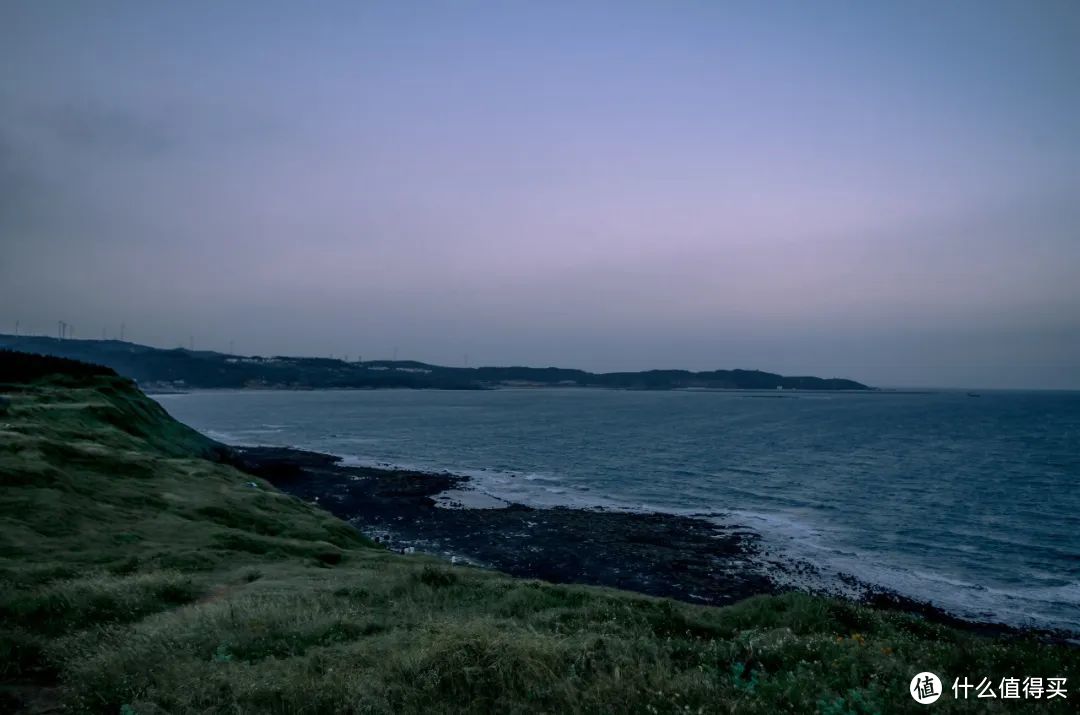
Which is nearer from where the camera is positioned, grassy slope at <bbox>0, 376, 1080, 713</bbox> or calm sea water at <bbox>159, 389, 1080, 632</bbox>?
grassy slope at <bbox>0, 376, 1080, 713</bbox>

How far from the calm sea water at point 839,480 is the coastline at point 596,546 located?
2.36m

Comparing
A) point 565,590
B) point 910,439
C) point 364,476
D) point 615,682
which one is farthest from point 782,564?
point 910,439

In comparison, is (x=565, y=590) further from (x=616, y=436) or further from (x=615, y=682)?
(x=616, y=436)

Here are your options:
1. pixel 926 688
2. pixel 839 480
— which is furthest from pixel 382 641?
pixel 839 480

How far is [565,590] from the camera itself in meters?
16.8

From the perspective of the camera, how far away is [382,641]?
391 inches

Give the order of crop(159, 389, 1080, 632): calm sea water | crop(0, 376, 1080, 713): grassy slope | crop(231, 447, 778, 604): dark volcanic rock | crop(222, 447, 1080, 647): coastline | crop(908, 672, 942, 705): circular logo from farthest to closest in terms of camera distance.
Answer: crop(159, 389, 1080, 632): calm sea water, crop(231, 447, 778, 604): dark volcanic rock, crop(222, 447, 1080, 647): coastline, crop(0, 376, 1080, 713): grassy slope, crop(908, 672, 942, 705): circular logo

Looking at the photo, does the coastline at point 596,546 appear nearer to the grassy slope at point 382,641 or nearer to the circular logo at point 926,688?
the grassy slope at point 382,641

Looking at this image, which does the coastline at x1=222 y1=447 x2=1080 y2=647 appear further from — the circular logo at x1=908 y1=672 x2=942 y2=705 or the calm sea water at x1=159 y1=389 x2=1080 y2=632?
the circular logo at x1=908 y1=672 x2=942 y2=705

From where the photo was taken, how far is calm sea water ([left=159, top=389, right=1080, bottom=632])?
31.5 m

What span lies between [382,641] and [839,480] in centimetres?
5984

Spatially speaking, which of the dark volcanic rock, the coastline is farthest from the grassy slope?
the dark volcanic rock

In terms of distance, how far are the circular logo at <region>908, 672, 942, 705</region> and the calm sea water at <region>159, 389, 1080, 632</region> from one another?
77.9 ft

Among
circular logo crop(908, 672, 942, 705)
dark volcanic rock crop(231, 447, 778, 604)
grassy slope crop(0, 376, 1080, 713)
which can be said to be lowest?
dark volcanic rock crop(231, 447, 778, 604)
